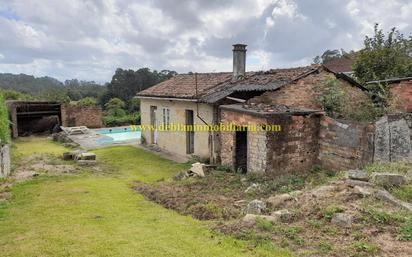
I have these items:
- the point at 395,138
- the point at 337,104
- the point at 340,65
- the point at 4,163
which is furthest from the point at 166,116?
the point at 340,65

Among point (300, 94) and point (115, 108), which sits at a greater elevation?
point (300, 94)

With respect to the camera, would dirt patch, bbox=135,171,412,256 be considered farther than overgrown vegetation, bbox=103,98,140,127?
No

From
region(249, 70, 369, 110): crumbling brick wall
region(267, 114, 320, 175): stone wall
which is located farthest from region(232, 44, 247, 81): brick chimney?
region(267, 114, 320, 175): stone wall

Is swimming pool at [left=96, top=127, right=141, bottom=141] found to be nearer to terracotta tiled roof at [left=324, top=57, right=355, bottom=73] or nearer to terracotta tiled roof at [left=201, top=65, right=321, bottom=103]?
terracotta tiled roof at [left=201, top=65, right=321, bottom=103]

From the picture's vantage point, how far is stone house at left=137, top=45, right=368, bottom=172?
1142cm

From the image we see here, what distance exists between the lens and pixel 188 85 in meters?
18.3

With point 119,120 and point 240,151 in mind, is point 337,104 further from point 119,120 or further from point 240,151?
point 119,120

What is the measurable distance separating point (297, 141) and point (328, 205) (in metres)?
5.51

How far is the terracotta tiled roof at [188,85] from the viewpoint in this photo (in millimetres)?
16364

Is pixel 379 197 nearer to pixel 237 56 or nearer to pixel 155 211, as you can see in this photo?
pixel 155 211

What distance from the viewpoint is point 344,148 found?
11141 mm

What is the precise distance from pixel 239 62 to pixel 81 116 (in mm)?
18183

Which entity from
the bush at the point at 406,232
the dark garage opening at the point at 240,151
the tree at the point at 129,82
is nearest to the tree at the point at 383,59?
A: the dark garage opening at the point at 240,151

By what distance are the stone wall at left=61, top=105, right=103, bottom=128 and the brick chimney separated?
17.7m
